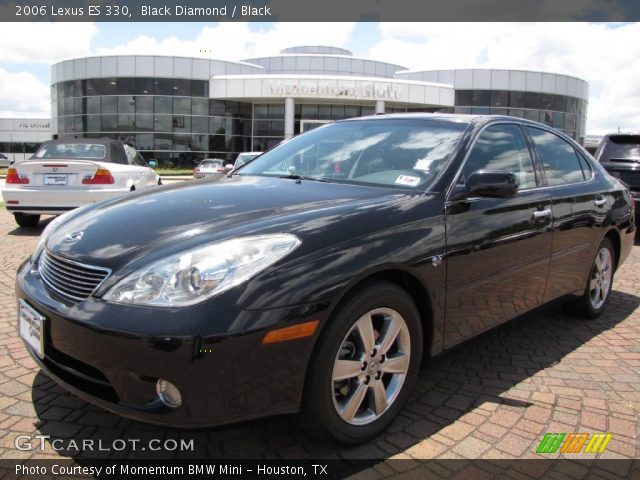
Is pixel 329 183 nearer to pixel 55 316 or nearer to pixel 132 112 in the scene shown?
pixel 55 316

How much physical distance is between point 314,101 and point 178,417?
38.6 meters

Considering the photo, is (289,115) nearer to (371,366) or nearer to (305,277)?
(371,366)

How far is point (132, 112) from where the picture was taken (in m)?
37.6

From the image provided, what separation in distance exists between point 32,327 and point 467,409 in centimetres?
230

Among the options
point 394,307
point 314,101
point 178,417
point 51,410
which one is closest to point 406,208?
point 394,307

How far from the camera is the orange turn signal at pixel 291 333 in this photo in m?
2.09

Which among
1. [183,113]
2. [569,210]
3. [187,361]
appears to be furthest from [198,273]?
[183,113]

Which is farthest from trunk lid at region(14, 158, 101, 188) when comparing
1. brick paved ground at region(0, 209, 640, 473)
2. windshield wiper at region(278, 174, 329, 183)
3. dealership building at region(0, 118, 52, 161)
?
dealership building at region(0, 118, 52, 161)

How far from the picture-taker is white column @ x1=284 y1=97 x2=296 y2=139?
1495 inches

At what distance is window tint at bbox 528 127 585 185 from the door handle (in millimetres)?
332

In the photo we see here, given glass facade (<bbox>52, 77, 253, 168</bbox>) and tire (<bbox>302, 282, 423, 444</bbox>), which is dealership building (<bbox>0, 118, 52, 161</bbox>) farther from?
tire (<bbox>302, 282, 423, 444</bbox>)

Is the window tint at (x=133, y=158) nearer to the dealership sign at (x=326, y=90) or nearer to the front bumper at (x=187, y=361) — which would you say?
the front bumper at (x=187, y=361)

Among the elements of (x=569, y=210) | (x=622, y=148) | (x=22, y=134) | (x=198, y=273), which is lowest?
(x=198, y=273)

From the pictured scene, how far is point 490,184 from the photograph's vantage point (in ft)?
9.56
